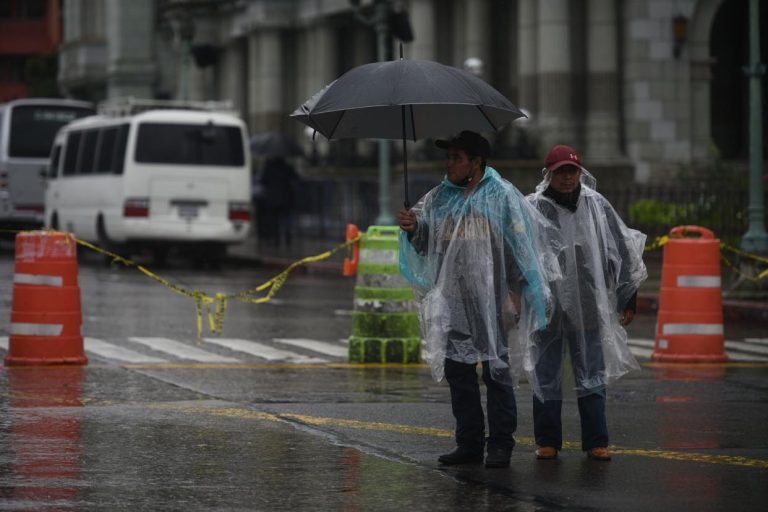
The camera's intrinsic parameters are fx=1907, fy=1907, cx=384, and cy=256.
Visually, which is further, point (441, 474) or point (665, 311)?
point (665, 311)

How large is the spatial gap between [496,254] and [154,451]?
208 centimetres

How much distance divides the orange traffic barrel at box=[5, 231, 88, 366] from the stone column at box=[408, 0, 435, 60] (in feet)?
84.6

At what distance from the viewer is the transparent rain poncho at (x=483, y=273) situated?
9.66 metres

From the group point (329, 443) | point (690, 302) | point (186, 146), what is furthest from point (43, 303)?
point (186, 146)

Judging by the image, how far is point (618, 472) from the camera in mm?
9547

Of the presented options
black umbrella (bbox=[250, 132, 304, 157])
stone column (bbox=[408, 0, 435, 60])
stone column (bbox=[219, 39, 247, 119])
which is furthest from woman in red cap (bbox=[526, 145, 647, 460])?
stone column (bbox=[219, 39, 247, 119])

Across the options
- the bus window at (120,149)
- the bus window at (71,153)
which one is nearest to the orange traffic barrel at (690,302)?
the bus window at (120,149)

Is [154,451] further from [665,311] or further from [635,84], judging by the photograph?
[635,84]

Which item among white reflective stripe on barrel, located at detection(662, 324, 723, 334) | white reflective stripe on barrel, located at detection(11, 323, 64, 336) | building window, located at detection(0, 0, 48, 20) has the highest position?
building window, located at detection(0, 0, 48, 20)

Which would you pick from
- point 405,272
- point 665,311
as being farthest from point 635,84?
point 405,272

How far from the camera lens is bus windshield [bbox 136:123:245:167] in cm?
3166

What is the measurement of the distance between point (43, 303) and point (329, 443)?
188 inches

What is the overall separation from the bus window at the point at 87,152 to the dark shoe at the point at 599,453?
24.3m

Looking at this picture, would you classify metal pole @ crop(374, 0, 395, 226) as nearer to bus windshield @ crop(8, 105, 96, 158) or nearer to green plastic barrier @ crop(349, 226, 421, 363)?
bus windshield @ crop(8, 105, 96, 158)
